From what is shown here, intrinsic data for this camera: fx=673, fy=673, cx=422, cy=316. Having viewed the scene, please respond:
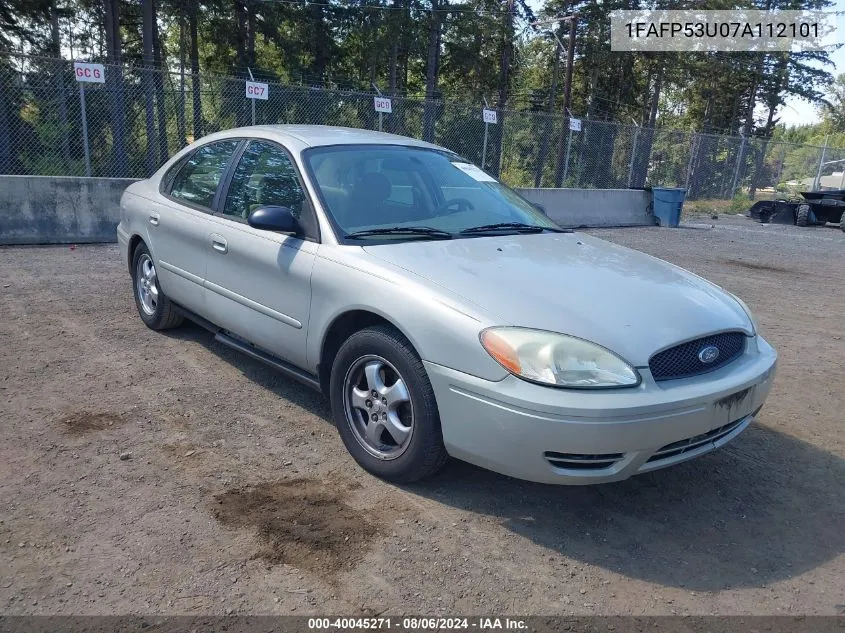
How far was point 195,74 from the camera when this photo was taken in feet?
38.8

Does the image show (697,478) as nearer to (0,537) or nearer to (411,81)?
(0,537)

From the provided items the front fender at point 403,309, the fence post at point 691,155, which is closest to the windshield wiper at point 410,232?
the front fender at point 403,309

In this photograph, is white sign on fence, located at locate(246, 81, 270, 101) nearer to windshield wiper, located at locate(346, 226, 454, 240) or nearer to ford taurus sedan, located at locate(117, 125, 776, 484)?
ford taurus sedan, located at locate(117, 125, 776, 484)

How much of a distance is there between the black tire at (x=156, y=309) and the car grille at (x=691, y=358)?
141 inches

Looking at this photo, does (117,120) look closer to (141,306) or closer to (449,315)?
(141,306)

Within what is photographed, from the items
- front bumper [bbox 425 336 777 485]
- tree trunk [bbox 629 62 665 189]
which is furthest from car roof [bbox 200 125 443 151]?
tree trunk [bbox 629 62 665 189]

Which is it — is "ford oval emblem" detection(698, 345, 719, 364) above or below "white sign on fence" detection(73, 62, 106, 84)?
below

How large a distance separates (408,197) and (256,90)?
9.28 meters

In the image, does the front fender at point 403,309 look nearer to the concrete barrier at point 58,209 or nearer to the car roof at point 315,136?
the car roof at point 315,136

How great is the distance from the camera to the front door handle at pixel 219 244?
4113 millimetres

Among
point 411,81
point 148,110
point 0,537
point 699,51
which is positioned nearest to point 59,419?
point 0,537

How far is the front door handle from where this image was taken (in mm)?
4113

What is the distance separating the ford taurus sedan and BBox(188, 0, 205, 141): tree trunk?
8.99 m

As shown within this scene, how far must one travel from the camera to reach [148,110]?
13211mm
